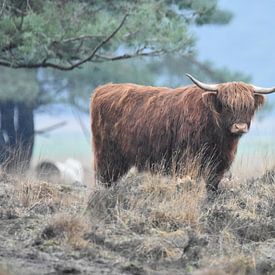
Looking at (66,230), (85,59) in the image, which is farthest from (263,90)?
(85,59)

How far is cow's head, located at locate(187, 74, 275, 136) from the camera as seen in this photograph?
1188 cm

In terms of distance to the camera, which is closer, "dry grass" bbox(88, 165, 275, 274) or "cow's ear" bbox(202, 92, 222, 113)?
"dry grass" bbox(88, 165, 275, 274)

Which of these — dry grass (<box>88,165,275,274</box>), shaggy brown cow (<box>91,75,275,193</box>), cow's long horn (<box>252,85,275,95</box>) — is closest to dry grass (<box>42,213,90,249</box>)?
dry grass (<box>88,165,275,274</box>)

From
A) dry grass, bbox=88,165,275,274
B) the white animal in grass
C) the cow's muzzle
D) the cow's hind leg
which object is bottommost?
the white animal in grass

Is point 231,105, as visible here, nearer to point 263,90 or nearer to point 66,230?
point 263,90

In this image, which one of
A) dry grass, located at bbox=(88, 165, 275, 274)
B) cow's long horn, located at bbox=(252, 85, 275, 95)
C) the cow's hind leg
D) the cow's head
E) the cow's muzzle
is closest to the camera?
dry grass, located at bbox=(88, 165, 275, 274)

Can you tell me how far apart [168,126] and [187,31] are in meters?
8.22

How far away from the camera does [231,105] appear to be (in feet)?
39.0

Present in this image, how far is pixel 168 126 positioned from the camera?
1224cm

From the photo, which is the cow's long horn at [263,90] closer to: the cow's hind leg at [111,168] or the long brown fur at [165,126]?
the long brown fur at [165,126]

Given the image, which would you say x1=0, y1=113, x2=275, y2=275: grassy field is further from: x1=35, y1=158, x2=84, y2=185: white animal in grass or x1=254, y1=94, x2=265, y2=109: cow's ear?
x1=35, y1=158, x2=84, y2=185: white animal in grass

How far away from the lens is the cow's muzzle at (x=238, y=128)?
38.6 feet

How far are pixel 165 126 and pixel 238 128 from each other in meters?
0.88

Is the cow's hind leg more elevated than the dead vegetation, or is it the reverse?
the dead vegetation
